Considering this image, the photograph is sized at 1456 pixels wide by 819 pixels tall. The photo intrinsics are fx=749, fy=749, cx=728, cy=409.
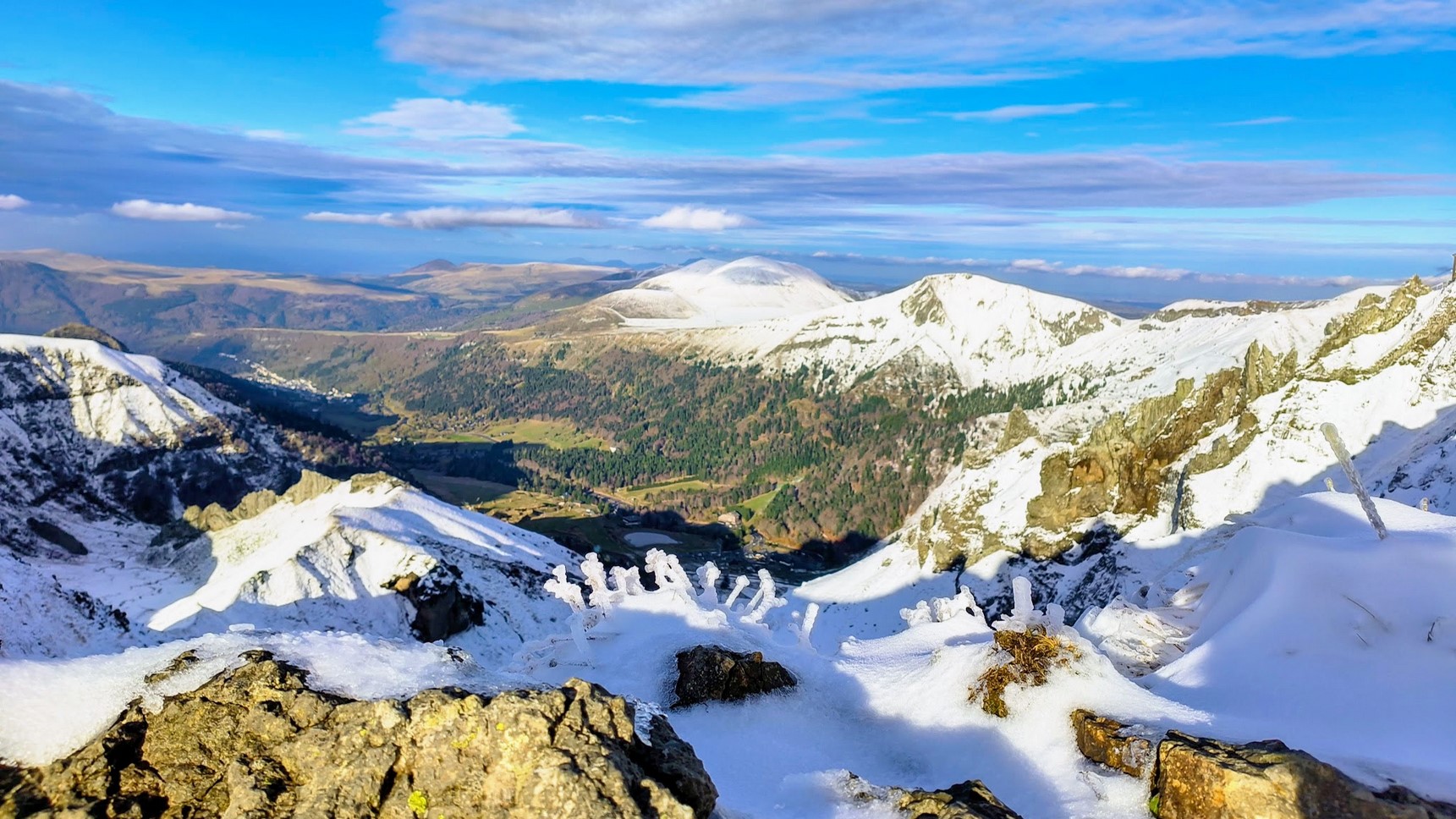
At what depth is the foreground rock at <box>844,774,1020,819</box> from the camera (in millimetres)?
10102

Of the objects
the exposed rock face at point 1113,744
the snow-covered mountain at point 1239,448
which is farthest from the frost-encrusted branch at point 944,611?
the snow-covered mountain at point 1239,448

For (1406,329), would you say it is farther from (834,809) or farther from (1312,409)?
(834,809)

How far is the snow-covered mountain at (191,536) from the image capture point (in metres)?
54.8

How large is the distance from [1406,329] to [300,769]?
78.9m

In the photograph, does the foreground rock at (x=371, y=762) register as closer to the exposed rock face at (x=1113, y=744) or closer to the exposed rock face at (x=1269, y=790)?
the exposed rock face at (x=1269, y=790)

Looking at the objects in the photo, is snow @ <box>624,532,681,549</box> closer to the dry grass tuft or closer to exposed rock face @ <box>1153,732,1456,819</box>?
the dry grass tuft

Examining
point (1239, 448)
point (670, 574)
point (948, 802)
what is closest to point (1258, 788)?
point (948, 802)

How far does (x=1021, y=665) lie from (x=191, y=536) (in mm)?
88873

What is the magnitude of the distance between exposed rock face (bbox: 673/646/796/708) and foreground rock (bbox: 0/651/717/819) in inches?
299

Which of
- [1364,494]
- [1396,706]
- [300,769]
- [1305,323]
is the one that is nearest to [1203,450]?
[1364,494]

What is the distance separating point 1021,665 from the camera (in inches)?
618

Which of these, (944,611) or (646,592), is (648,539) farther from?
(944,611)

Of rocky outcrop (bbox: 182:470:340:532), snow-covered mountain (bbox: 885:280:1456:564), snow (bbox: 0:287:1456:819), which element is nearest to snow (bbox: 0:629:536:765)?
snow (bbox: 0:287:1456:819)

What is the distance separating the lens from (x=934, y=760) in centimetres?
1530
